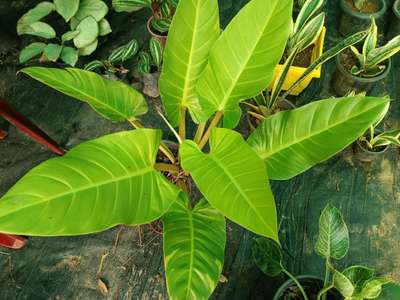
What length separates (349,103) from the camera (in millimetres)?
969

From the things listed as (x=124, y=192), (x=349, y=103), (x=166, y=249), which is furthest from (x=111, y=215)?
(x=349, y=103)

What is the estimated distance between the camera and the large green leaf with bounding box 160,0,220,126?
1061mm

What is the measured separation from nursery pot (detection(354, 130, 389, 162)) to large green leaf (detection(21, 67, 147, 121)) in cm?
88

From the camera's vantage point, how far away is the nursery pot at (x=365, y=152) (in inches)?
61.4

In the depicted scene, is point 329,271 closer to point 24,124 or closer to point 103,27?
point 24,124

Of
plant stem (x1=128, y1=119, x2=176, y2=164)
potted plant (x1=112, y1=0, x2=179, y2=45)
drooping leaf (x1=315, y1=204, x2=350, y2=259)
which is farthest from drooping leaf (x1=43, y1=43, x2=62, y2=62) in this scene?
drooping leaf (x1=315, y1=204, x2=350, y2=259)

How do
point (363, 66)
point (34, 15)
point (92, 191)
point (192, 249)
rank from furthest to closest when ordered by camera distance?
point (34, 15), point (363, 66), point (192, 249), point (92, 191)

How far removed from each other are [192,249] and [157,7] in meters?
1.12

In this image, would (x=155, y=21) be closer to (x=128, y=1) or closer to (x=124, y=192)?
(x=128, y=1)

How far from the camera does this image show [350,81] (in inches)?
66.5

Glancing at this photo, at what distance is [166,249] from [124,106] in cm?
44

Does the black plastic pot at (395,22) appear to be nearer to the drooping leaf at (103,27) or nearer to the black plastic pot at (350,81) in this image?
the black plastic pot at (350,81)

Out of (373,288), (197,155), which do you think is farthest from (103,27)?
(373,288)

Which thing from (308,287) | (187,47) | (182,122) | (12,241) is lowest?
(12,241)
